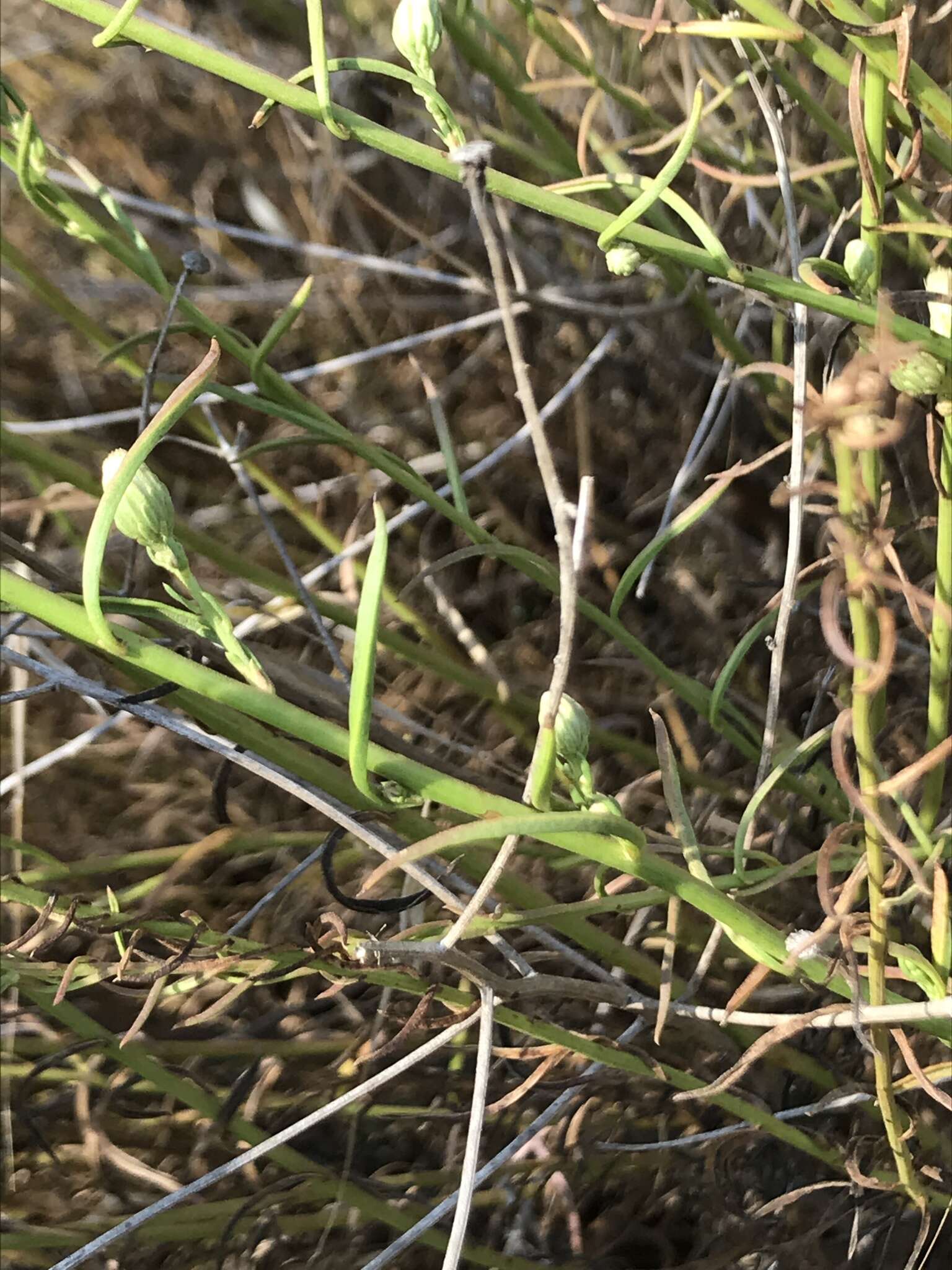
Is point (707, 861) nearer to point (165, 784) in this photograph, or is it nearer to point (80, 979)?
point (80, 979)

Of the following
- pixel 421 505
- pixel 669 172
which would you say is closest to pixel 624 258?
pixel 669 172

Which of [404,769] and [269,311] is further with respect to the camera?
[269,311]

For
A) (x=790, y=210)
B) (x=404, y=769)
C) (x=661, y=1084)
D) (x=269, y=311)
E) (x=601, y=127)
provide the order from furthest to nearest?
1. (x=269, y=311)
2. (x=601, y=127)
3. (x=661, y=1084)
4. (x=790, y=210)
5. (x=404, y=769)

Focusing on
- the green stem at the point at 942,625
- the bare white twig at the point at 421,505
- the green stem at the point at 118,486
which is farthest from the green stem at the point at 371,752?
the bare white twig at the point at 421,505

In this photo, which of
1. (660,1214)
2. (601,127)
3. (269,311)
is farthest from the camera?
(269,311)

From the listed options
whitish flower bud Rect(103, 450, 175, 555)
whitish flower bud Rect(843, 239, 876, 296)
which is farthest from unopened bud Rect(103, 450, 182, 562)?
whitish flower bud Rect(843, 239, 876, 296)

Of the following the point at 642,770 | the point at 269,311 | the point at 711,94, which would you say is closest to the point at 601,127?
the point at 711,94

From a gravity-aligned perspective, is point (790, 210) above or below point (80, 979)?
above
